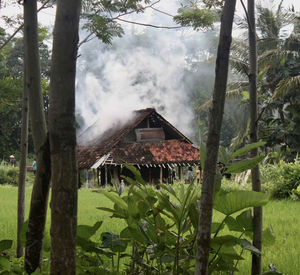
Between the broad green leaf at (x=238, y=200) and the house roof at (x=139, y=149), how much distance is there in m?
16.1

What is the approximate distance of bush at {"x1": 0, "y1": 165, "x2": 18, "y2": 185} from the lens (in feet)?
65.8

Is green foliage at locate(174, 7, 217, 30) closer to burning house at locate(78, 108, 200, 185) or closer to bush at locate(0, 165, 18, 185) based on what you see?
burning house at locate(78, 108, 200, 185)

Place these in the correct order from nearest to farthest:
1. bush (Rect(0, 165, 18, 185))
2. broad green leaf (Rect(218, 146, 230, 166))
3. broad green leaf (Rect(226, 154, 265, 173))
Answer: broad green leaf (Rect(226, 154, 265, 173))
broad green leaf (Rect(218, 146, 230, 166))
bush (Rect(0, 165, 18, 185))

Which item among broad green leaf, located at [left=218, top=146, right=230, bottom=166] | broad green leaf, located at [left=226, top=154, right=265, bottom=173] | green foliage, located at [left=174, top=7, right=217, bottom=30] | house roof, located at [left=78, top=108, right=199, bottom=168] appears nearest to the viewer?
broad green leaf, located at [left=226, top=154, right=265, bottom=173]

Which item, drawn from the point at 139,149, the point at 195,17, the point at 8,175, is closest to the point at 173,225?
the point at 195,17

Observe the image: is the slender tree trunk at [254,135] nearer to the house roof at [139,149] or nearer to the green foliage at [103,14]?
the green foliage at [103,14]

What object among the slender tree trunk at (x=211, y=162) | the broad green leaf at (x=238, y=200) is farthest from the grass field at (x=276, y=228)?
the slender tree trunk at (x=211, y=162)

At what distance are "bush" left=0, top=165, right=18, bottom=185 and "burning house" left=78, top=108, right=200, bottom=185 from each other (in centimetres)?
304

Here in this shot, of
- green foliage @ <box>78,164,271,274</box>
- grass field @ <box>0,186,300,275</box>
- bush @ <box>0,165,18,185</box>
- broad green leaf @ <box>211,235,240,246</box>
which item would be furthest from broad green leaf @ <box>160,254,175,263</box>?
bush @ <box>0,165,18,185</box>

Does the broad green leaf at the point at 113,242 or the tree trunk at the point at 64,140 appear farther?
the broad green leaf at the point at 113,242

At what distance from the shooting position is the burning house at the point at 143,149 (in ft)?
61.2

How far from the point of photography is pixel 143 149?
19.4 meters

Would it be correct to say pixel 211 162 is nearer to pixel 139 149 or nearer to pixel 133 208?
pixel 133 208

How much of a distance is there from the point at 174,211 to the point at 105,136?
19904 mm
